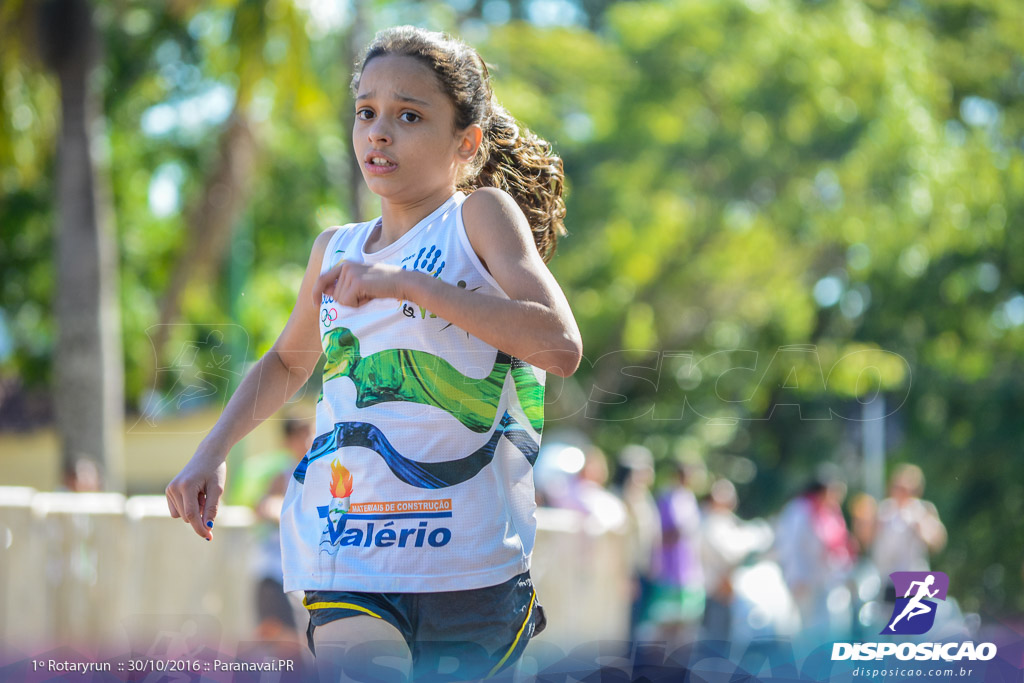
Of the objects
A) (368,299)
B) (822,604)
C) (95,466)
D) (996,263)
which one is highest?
(368,299)

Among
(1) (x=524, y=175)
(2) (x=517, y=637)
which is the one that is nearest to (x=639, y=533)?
(1) (x=524, y=175)

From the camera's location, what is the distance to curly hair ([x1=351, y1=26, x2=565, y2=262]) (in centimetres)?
228

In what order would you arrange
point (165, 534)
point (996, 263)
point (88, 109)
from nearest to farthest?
1. point (165, 534)
2. point (88, 109)
3. point (996, 263)

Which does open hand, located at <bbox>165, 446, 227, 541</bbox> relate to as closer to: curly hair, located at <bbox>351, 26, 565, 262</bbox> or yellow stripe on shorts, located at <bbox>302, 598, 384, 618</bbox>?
yellow stripe on shorts, located at <bbox>302, 598, 384, 618</bbox>

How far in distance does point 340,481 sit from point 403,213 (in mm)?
535

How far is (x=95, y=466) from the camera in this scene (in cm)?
991

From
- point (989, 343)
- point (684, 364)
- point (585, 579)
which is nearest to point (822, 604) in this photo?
point (585, 579)

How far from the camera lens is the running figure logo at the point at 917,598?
9.06 feet

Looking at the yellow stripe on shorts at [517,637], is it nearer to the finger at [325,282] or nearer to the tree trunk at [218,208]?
the finger at [325,282]

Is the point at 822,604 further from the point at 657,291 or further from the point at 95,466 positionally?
the point at 657,291

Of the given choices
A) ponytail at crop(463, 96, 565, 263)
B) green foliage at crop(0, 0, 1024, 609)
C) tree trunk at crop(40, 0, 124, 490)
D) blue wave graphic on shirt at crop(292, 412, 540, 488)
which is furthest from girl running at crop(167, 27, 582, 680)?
green foliage at crop(0, 0, 1024, 609)

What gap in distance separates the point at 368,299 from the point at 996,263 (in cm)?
1280

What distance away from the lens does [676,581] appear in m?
9.64

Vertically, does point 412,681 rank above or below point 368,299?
below
